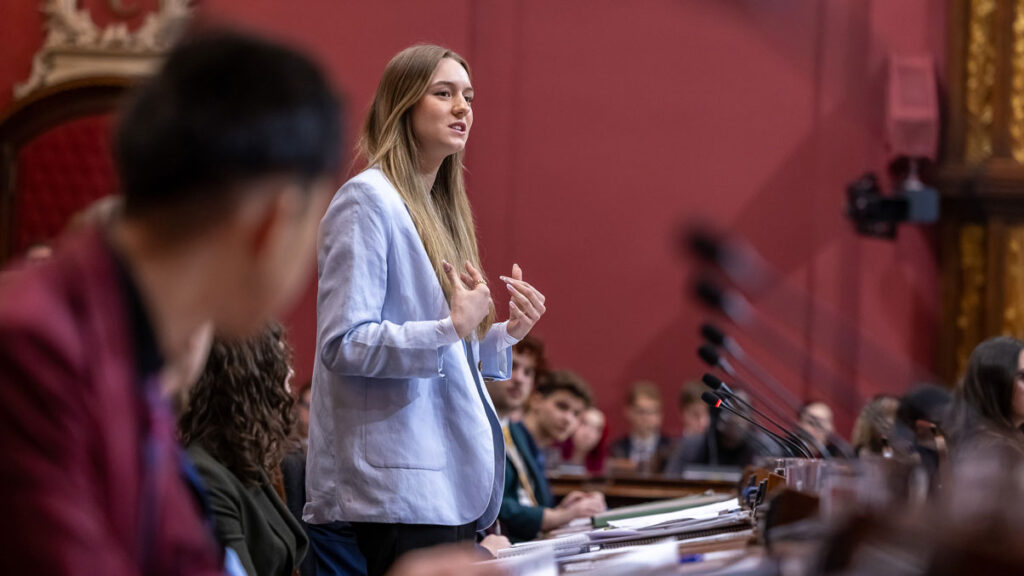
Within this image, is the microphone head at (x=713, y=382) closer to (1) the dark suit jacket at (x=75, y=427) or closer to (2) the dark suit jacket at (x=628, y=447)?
(1) the dark suit jacket at (x=75, y=427)

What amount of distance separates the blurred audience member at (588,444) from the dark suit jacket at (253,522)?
143 inches

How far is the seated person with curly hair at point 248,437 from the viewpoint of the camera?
2326 mm

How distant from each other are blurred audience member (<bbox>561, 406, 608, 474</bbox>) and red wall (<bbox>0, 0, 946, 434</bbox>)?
1.32ft

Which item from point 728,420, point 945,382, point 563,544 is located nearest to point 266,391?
point 563,544

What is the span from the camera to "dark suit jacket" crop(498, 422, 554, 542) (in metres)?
3.97

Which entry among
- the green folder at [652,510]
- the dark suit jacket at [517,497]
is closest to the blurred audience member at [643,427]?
the dark suit jacket at [517,497]

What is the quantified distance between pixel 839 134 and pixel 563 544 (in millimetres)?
5359

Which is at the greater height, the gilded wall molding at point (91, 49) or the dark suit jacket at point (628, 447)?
the gilded wall molding at point (91, 49)

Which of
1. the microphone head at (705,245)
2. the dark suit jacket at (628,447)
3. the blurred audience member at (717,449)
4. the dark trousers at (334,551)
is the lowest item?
the dark suit jacket at (628,447)

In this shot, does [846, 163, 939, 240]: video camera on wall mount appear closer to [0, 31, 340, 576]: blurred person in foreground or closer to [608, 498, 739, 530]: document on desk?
[608, 498, 739, 530]: document on desk

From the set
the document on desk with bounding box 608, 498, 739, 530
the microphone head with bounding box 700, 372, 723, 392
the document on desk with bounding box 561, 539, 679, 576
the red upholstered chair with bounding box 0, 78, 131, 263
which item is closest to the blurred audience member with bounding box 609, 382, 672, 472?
the red upholstered chair with bounding box 0, 78, 131, 263

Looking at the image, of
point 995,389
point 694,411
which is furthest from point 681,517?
point 694,411

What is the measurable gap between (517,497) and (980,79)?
392cm

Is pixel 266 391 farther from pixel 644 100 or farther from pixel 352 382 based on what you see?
pixel 644 100
